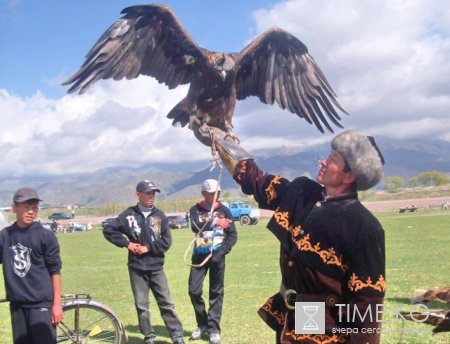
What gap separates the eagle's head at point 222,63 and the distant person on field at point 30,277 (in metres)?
1.74

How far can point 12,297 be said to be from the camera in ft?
12.1

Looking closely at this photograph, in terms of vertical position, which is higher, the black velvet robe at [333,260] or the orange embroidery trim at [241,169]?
Answer: the orange embroidery trim at [241,169]

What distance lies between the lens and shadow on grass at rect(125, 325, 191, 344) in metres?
5.78

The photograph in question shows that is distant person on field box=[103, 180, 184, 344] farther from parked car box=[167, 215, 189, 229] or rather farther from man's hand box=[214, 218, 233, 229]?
parked car box=[167, 215, 189, 229]

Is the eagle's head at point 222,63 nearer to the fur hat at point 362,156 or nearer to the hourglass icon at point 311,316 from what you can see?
the fur hat at point 362,156

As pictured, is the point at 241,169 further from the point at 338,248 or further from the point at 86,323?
the point at 86,323

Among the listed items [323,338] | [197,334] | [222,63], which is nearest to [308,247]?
[323,338]

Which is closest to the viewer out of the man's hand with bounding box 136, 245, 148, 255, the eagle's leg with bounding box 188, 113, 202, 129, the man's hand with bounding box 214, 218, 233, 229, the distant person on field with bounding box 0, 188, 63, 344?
the eagle's leg with bounding box 188, 113, 202, 129

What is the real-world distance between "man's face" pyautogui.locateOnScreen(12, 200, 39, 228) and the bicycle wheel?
1.30 meters

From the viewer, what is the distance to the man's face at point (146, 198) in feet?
17.3

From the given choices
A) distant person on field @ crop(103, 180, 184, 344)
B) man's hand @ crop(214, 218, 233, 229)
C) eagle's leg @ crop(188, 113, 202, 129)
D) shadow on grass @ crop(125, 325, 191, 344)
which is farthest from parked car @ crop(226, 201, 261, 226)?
eagle's leg @ crop(188, 113, 202, 129)

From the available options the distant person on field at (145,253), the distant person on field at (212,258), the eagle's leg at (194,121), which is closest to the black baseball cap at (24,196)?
the distant person on field at (145,253)

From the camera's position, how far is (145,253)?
17.2ft

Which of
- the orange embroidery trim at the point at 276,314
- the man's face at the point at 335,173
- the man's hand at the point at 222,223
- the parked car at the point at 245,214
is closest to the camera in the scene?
the man's face at the point at 335,173
